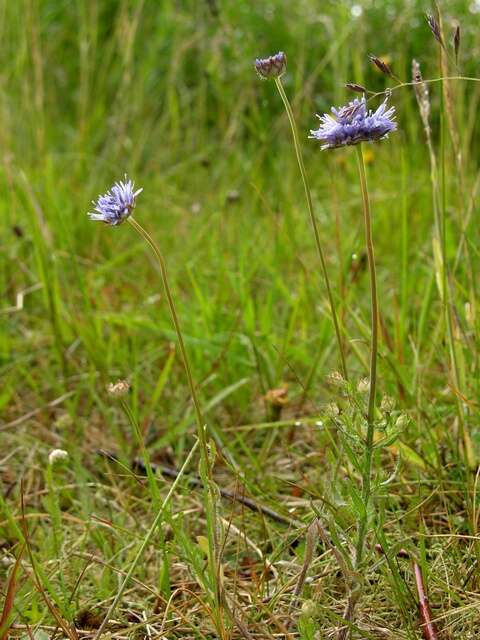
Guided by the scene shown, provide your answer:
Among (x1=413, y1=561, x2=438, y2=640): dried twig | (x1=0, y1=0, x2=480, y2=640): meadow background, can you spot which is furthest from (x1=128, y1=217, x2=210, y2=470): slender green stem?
(x1=413, y1=561, x2=438, y2=640): dried twig

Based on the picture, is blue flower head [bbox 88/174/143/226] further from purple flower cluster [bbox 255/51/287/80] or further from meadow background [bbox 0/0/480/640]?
meadow background [bbox 0/0/480/640]

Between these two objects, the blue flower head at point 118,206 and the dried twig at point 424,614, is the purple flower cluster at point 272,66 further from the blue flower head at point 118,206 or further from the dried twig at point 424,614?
the dried twig at point 424,614

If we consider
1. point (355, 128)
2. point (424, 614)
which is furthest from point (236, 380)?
point (355, 128)

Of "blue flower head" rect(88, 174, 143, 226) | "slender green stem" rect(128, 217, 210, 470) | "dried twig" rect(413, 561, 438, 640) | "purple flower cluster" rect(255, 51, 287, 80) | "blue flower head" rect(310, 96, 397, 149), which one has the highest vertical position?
"purple flower cluster" rect(255, 51, 287, 80)

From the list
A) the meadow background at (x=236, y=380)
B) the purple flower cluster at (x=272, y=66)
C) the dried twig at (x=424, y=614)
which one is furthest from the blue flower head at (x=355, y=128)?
the dried twig at (x=424, y=614)

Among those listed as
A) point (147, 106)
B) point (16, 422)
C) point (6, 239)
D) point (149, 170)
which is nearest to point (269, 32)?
point (147, 106)

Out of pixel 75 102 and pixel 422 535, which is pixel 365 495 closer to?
pixel 422 535

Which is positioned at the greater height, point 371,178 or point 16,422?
point 371,178
